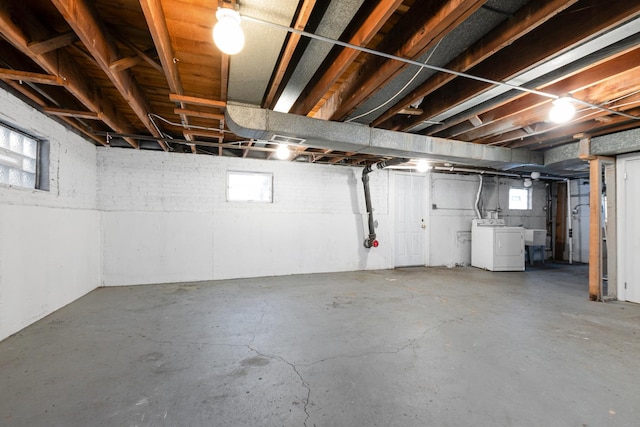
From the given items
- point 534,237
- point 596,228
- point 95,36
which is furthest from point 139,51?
point 534,237

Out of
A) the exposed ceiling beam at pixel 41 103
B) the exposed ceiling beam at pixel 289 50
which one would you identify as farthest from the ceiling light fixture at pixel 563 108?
the exposed ceiling beam at pixel 41 103

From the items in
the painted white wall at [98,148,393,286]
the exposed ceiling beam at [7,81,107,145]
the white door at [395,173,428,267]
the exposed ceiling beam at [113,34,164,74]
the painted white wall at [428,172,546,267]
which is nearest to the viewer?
the exposed ceiling beam at [113,34,164,74]

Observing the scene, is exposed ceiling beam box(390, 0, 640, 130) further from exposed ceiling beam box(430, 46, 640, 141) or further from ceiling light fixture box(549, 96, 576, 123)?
ceiling light fixture box(549, 96, 576, 123)

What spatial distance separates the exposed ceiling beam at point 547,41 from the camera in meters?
1.51

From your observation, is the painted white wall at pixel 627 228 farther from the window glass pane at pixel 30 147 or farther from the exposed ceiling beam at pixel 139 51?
the window glass pane at pixel 30 147

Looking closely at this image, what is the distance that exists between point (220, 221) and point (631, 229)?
5696 mm

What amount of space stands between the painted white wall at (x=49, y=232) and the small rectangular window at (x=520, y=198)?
8.43m

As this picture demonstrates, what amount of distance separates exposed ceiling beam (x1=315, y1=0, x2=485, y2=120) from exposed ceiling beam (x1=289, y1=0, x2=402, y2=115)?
9.6 inches

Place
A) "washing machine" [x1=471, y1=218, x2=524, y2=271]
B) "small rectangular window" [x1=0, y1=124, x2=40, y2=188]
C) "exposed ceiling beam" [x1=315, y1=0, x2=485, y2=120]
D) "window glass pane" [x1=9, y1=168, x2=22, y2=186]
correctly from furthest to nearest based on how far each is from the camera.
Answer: "washing machine" [x1=471, y1=218, x2=524, y2=271] → "window glass pane" [x1=9, y1=168, x2=22, y2=186] → "small rectangular window" [x1=0, y1=124, x2=40, y2=188] → "exposed ceiling beam" [x1=315, y1=0, x2=485, y2=120]

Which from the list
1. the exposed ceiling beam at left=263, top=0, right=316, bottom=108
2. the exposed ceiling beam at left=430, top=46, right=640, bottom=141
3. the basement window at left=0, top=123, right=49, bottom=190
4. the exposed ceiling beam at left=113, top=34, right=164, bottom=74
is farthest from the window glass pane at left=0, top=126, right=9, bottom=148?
the exposed ceiling beam at left=430, top=46, right=640, bottom=141

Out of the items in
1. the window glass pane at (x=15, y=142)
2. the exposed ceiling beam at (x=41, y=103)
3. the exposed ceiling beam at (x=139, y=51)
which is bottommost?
the window glass pane at (x=15, y=142)

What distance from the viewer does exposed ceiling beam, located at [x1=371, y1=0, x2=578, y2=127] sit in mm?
1451

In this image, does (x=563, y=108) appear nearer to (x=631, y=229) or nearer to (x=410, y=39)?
(x=410, y=39)

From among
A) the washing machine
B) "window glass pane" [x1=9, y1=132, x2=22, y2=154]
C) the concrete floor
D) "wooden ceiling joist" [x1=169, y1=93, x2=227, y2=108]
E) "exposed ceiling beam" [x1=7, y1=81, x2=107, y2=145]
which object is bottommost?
the concrete floor
